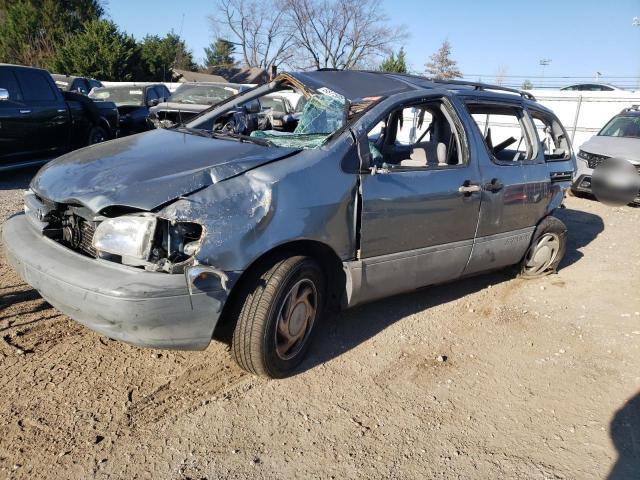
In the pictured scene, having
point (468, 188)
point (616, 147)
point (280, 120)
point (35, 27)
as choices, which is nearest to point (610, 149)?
point (616, 147)

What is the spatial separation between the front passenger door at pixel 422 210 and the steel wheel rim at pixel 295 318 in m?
0.41

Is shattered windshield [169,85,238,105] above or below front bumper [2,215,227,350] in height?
above

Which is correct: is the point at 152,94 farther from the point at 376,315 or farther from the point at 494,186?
the point at 494,186

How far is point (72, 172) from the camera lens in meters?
3.04

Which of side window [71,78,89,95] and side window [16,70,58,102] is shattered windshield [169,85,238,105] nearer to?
side window [16,70,58,102]

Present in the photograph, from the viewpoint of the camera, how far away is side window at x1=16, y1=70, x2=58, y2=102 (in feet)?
25.1

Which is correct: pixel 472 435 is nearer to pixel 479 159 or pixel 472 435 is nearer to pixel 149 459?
pixel 149 459

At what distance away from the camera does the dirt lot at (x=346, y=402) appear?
2449 mm

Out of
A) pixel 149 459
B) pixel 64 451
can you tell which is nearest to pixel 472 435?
pixel 149 459

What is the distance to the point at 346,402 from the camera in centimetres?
296

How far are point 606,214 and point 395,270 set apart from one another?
6.43 meters

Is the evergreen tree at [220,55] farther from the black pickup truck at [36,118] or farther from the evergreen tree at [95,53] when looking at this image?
the black pickup truck at [36,118]

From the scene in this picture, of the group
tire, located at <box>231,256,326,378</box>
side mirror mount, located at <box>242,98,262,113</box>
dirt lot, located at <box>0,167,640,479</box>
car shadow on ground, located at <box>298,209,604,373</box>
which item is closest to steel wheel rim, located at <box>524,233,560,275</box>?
car shadow on ground, located at <box>298,209,604,373</box>

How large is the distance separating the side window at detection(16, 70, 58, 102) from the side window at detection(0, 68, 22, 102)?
9 centimetres
